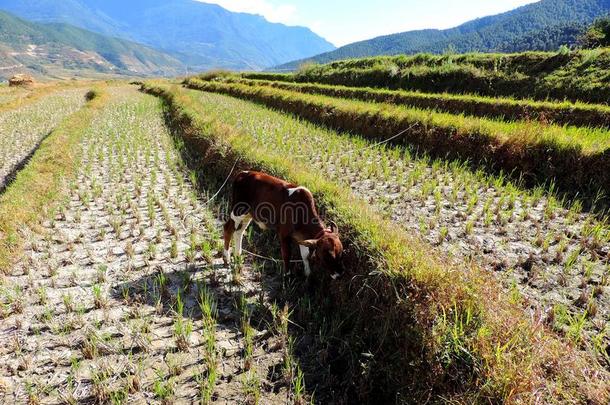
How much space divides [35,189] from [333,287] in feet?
21.8

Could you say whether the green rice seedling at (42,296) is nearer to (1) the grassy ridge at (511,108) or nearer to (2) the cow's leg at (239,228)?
(2) the cow's leg at (239,228)

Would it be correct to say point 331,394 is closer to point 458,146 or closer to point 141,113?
point 458,146

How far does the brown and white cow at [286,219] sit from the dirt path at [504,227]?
1487 millimetres

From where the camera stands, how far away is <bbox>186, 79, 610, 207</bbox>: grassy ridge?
703cm

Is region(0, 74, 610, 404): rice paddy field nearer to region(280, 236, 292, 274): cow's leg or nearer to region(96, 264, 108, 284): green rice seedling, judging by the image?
region(96, 264, 108, 284): green rice seedling

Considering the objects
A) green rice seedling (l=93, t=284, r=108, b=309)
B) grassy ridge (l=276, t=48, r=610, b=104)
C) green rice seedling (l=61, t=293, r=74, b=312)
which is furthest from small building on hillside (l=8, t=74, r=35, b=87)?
green rice seedling (l=93, t=284, r=108, b=309)

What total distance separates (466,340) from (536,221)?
3639 mm

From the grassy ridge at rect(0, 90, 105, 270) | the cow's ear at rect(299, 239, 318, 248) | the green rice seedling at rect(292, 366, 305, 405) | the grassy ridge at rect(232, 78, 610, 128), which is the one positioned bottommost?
the green rice seedling at rect(292, 366, 305, 405)

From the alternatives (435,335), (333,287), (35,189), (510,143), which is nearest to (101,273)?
(333,287)

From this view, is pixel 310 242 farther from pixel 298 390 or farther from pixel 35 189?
pixel 35 189

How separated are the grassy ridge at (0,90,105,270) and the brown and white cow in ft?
9.86

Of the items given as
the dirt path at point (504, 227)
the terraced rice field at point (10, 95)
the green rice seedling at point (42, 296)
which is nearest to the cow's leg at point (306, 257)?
the dirt path at point (504, 227)

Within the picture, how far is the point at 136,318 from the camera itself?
4012 millimetres

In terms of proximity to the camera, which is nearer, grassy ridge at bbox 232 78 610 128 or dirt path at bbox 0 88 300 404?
dirt path at bbox 0 88 300 404
